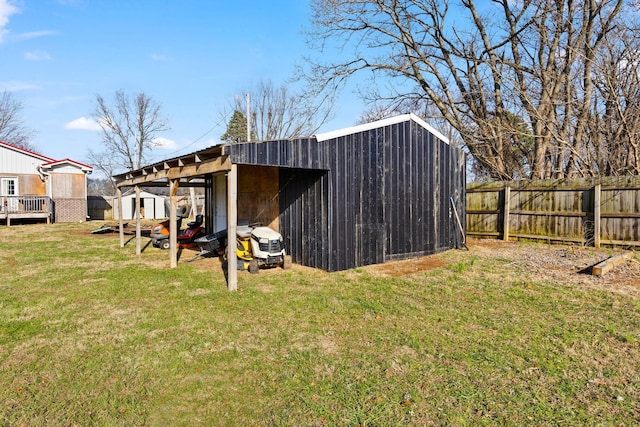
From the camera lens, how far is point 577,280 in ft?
19.4

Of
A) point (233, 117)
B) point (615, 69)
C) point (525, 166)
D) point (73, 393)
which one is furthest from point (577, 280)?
point (233, 117)

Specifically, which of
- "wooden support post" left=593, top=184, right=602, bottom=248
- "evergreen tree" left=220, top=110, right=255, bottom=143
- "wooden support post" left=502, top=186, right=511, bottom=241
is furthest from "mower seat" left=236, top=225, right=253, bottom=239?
"evergreen tree" left=220, top=110, right=255, bottom=143

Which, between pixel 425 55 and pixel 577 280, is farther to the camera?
pixel 425 55

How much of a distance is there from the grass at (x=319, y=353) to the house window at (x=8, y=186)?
16874 millimetres

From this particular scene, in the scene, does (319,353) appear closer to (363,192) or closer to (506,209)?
(363,192)

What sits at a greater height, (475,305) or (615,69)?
(615,69)

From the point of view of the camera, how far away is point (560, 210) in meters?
9.62

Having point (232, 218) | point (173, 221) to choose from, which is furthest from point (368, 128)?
point (173, 221)

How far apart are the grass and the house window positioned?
55.4 feet

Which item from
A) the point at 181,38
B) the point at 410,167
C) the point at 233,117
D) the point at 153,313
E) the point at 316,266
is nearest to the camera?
the point at 153,313

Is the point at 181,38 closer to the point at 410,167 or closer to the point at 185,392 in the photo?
the point at 410,167

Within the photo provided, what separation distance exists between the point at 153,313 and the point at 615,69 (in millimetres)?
13326

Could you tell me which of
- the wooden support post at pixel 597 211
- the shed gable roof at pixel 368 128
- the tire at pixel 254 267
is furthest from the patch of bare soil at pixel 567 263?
the tire at pixel 254 267

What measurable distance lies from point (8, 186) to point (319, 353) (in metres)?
22.7
